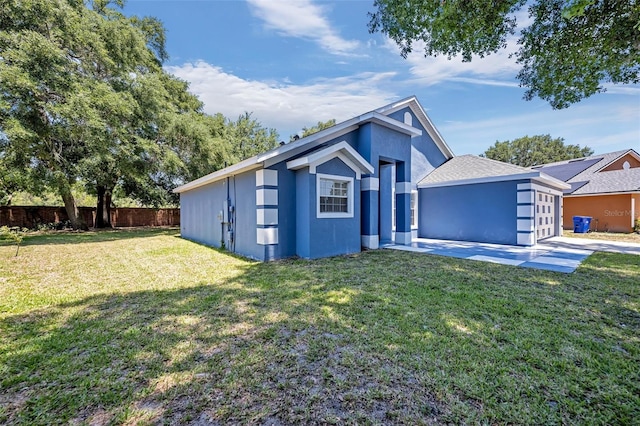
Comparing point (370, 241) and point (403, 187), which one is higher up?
point (403, 187)

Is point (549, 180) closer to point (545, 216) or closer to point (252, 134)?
point (545, 216)

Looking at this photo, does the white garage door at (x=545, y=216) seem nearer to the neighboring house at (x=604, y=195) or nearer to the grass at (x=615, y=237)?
the grass at (x=615, y=237)

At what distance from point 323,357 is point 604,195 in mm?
20378

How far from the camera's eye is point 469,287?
5.04 meters

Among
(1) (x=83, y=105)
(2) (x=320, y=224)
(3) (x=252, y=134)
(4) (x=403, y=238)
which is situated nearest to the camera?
(2) (x=320, y=224)

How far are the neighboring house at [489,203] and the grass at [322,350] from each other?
14.6ft

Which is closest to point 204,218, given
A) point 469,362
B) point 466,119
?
point 469,362

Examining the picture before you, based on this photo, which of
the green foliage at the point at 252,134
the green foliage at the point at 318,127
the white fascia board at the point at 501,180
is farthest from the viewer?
the green foliage at the point at 318,127

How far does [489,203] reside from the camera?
1053cm

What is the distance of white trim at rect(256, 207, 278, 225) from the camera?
→ 7227 millimetres

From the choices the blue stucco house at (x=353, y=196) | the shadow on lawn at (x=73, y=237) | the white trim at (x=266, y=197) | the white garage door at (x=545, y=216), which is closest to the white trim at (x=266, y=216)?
the blue stucco house at (x=353, y=196)

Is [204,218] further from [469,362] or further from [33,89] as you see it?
[469,362]

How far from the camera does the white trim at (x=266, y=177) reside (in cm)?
718

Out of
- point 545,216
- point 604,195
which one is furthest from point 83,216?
point 604,195
